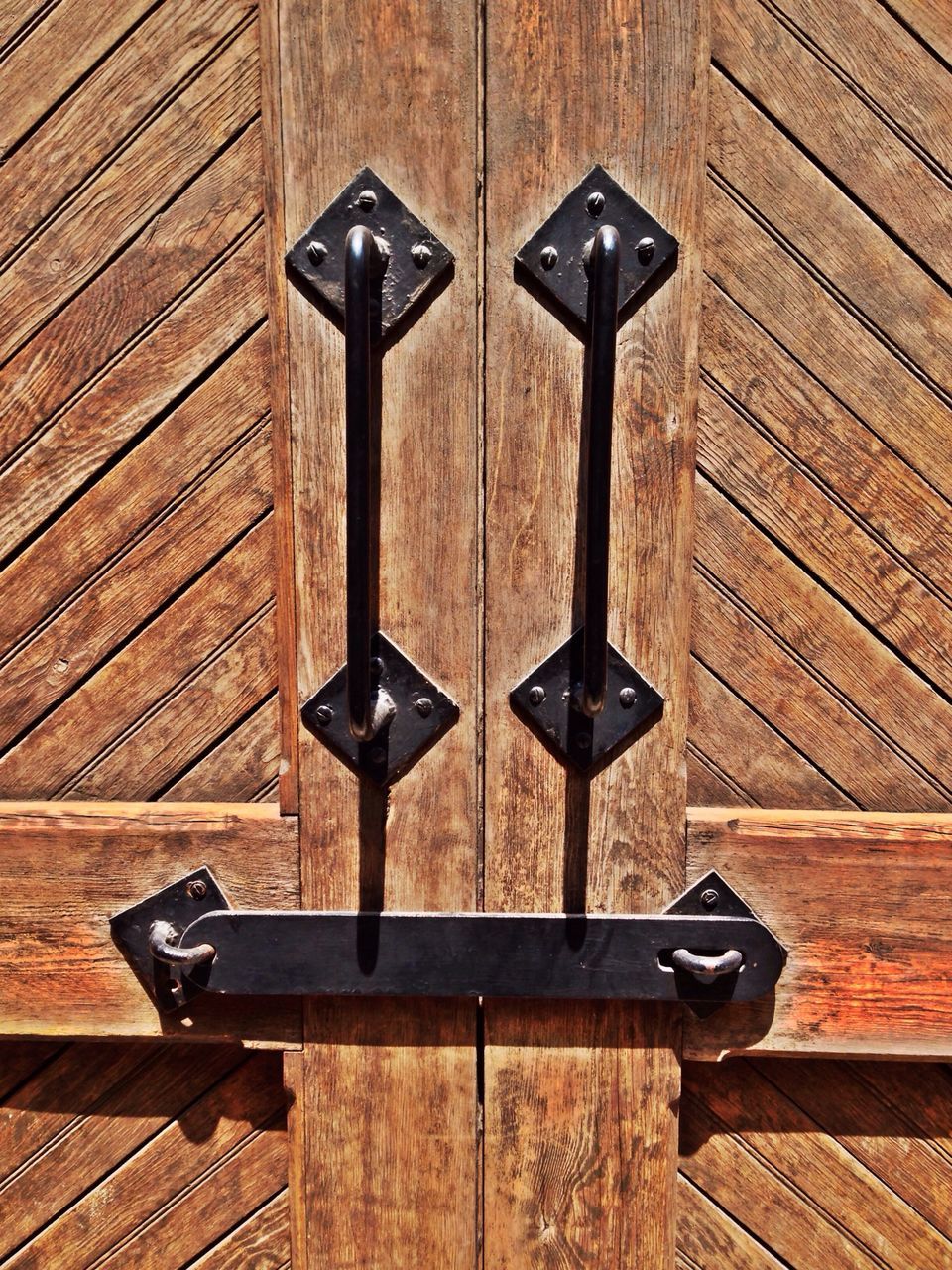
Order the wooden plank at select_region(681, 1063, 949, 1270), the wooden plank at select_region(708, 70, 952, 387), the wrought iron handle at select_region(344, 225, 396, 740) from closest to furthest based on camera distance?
1. the wrought iron handle at select_region(344, 225, 396, 740)
2. the wooden plank at select_region(708, 70, 952, 387)
3. the wooden plank at select_region(681, 1063, 949, 1270)

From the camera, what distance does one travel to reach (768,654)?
2.67 ft

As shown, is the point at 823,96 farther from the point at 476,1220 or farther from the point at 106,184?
the point at 476,1220

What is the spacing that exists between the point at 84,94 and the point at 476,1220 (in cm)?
109

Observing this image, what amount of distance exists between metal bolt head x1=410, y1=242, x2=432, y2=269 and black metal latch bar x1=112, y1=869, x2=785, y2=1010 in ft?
1.88

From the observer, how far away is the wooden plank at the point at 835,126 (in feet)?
2.49

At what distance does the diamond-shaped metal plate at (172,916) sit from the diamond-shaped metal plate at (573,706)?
1.09ft

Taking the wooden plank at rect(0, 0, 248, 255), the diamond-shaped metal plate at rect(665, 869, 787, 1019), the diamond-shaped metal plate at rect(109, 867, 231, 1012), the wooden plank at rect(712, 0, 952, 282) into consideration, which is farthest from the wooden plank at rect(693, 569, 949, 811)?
the wooden plank at rect(0, 0, 248, 255)

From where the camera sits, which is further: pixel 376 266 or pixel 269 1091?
pixel 269 1091

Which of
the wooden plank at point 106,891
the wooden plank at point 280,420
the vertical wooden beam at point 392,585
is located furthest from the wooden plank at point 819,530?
the wooden plank at point 106,891

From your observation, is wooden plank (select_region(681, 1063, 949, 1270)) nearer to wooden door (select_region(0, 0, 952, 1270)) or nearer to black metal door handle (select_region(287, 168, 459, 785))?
wooden door (select_region(0, 0, 952, 1270))

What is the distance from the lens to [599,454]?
2.25 feet

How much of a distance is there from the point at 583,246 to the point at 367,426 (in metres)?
0.26

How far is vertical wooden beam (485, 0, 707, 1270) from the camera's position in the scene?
29.2 inches

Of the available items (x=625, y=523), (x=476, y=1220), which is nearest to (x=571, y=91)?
(x=625, y=523)
